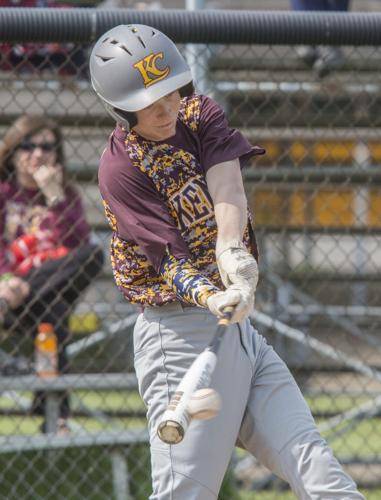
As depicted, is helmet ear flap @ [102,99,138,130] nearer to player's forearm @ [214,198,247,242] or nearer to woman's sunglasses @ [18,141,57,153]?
player's forearm @ [214,198,247,242]

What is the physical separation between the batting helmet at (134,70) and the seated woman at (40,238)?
161cm

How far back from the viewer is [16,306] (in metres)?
4.53

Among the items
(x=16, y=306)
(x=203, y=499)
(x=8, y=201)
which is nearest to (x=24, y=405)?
(x=16, y=306)

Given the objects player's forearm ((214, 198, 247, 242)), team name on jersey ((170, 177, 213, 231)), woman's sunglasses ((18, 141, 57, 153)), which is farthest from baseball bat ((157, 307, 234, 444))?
woman's sunglasses ((18, 141, 57, 153))

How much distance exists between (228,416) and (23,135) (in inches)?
81.5

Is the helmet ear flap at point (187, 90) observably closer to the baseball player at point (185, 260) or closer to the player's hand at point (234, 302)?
the baseball player at point (185, 260)

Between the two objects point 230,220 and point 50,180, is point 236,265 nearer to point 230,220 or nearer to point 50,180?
point 230,220

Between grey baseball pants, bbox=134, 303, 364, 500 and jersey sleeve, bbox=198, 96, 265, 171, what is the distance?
43 cm

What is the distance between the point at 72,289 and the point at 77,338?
5.25 feet

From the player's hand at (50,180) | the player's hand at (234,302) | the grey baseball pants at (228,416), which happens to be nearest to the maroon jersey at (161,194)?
the grey baseball pants at (228,416)

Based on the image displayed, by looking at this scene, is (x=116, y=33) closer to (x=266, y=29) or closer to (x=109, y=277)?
(x=266, y=29)

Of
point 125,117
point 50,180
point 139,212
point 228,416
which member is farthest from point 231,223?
point 50,180

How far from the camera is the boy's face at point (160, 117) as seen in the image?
2.79m

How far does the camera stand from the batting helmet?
276 cm
